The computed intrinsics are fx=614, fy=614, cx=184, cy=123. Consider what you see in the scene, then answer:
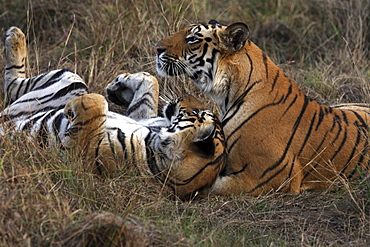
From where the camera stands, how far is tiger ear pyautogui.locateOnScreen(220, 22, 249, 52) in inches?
148

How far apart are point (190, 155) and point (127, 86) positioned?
113cm

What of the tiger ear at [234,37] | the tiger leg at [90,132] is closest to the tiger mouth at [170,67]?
the tiger ear at [234,37]

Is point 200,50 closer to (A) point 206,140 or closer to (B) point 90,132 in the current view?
(A) point 206,140

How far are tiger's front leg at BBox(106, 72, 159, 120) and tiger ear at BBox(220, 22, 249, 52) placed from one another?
0.80 m

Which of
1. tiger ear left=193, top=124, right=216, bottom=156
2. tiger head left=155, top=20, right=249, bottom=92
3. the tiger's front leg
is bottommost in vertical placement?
the tiger's front leg

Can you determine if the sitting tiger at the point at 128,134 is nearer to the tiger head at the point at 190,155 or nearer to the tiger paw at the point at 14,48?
the tiger head at the point at 190,155

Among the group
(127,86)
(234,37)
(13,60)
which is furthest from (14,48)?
(234,37)

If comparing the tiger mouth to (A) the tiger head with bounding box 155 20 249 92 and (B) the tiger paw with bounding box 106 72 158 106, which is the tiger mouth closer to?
(A) the tiger head with bounding box 155 20 249 92

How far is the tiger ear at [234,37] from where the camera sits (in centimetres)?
376

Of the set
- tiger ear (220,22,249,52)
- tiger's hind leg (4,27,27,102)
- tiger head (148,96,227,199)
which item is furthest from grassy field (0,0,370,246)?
tiger ear (220,22,249,52)

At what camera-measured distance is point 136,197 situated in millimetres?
3299

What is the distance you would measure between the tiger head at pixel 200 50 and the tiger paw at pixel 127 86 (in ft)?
1.37

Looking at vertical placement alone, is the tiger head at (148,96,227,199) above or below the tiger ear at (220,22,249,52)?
below

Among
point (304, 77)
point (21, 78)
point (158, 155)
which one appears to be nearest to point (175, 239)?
point (158, 155)
